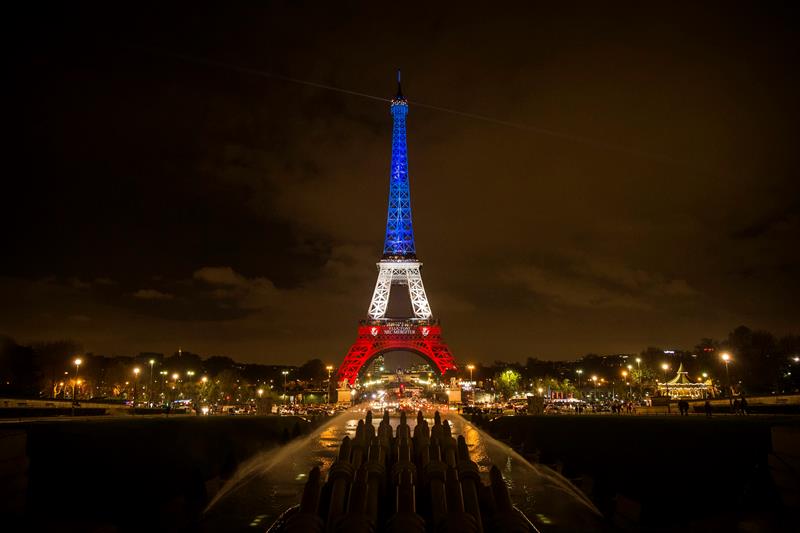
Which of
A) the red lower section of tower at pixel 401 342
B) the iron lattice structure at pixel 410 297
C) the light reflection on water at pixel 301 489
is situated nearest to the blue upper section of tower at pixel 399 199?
the iron lattice structure at pixel 410 297

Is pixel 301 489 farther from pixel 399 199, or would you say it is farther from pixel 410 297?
pixel 399 199

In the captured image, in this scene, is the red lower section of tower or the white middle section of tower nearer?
the red lower section of tower

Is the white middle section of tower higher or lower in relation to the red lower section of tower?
higher

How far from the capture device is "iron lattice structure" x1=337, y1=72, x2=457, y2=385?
101688 millimetres

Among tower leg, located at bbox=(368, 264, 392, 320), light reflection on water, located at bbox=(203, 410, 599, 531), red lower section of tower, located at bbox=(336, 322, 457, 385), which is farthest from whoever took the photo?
tower leg, located at bbox=(368, 264, 392, 320)

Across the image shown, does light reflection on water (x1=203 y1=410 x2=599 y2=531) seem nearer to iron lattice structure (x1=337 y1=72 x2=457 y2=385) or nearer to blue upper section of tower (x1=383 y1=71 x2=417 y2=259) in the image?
iron lattice structure (x1=337 y1=72 x2=457 y2=385)

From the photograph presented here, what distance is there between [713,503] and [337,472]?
13.8m

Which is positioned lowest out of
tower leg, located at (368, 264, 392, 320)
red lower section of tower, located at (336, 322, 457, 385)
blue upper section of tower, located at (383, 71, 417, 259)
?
red lower section of tower, located at (336, 322, 457, 385)

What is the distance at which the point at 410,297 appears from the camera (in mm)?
111438

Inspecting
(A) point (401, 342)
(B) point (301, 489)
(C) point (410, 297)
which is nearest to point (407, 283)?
(C) point (410, 297)

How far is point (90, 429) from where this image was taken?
2436 centimetres

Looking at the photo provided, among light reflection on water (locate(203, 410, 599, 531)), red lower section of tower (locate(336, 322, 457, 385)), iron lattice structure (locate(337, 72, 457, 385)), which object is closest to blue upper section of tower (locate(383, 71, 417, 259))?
iron lattice structure (locate(337, 72, 457, 385))

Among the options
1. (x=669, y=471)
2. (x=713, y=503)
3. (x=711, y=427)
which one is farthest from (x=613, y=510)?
(x=711, y=427)

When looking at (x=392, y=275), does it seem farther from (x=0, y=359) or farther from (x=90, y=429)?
(x=90, y=429)
